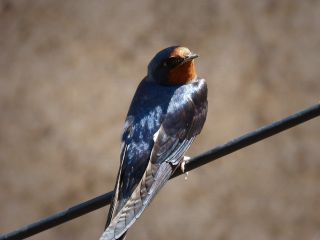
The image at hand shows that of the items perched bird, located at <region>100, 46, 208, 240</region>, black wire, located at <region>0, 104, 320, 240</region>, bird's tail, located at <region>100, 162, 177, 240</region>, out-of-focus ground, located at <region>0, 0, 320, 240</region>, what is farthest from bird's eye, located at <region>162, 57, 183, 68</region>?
out-of-focus ground, located at <region>0, 0, 320, 240</region>

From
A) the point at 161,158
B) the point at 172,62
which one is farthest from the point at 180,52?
the point at 161,158

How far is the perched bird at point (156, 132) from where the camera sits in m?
2.80

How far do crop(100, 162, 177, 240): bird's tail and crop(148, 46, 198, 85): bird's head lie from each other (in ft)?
1.70

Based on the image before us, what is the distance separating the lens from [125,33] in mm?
5789

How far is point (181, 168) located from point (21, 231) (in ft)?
2.63

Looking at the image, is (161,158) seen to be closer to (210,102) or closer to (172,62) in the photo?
(172,62)

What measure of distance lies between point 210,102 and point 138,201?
300 centimetres

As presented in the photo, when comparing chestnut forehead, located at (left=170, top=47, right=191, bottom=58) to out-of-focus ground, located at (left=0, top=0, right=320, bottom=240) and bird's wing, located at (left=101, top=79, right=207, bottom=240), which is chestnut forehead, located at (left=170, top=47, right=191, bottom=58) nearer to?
bird's wing, located at (left=101, top=79, right=207, bottom=240)

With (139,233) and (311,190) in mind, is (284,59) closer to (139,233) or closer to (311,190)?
(311,190)

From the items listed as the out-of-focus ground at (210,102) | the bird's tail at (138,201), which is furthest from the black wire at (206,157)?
the out-of-focus ground at (210,102)

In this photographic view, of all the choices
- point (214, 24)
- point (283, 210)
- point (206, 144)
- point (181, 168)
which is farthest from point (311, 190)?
point (181, 168)

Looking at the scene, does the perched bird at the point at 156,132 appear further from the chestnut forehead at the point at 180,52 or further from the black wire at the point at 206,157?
the black wire at the point at 206,157

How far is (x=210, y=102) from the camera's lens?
5.79 metres

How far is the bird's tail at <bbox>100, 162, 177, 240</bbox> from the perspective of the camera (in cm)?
260
